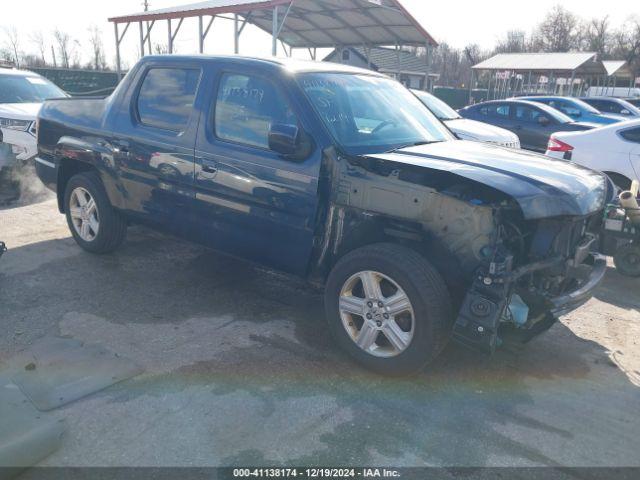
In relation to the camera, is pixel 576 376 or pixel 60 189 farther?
pixel 60 189

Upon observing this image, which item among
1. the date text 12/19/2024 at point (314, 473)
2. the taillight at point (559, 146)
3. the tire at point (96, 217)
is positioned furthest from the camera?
the taillight at point (559, 146)

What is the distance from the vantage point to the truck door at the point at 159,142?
14.6ft

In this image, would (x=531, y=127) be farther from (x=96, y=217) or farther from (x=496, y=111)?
(x=96, y=217)

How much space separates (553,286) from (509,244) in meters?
0.53

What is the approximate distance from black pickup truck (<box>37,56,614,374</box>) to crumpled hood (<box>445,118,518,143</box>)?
14.2ft

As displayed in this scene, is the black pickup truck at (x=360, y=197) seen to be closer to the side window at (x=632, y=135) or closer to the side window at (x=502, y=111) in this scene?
the side window at (x=632, y=135)

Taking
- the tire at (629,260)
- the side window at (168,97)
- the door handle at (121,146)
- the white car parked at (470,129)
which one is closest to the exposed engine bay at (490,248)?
the side window at (168,97)

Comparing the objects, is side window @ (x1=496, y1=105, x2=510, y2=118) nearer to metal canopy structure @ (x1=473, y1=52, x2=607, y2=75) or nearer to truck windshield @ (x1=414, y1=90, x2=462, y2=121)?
truck windshield @ (x1=414, y1=90, x2=462, y2=121)

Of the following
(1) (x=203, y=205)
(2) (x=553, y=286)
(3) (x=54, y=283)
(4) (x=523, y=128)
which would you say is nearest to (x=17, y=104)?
(3) (x=54, y=283)

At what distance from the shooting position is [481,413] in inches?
126

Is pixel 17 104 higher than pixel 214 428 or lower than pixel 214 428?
higher

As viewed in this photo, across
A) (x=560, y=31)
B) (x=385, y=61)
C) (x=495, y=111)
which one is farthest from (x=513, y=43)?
(x=495, y=111)

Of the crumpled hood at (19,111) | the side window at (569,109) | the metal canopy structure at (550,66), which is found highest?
the metal canopy structure at (550,66)

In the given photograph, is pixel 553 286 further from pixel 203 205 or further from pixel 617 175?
pixel 617 175
